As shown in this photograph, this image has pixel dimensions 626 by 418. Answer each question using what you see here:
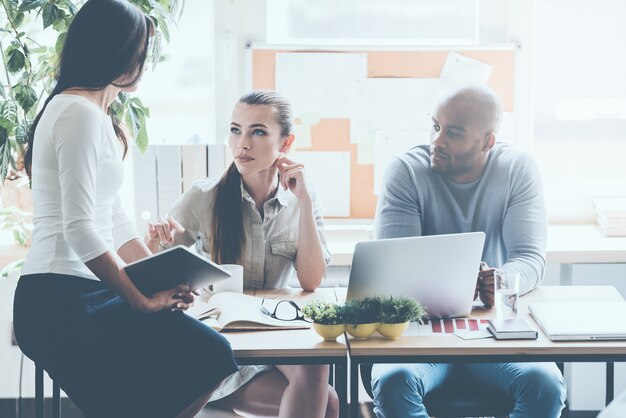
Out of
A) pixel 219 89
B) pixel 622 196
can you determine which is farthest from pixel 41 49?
pixel 622 196

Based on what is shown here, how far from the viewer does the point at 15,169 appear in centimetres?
243

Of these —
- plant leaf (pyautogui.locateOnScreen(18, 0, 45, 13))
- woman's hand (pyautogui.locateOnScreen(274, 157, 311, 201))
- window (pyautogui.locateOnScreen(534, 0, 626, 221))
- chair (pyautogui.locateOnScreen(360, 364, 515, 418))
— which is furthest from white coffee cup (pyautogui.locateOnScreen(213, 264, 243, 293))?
window (pyautogui.locateOnScreen(534, 0, 626, 221))

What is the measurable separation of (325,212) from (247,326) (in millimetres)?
1425

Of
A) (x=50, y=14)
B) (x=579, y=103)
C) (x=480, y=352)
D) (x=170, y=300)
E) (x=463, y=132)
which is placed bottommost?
(x=480, y=352)

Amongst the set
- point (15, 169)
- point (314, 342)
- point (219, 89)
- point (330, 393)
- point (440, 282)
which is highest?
point (219, 89)

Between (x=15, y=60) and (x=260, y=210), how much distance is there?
2.73ft

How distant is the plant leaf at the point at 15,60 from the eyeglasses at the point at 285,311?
3.42 feet

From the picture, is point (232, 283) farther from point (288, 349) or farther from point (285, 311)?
point (288, 349)

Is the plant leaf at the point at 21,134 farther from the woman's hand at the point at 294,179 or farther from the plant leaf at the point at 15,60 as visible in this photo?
the woman's hand at the point at 294,179

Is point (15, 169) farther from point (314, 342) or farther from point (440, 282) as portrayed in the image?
point (440, 282)

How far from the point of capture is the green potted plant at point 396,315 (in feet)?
5.52

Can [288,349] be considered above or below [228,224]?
below

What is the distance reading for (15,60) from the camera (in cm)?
229

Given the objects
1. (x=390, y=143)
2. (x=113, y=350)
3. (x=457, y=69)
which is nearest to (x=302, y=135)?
(x=390, y=143)
